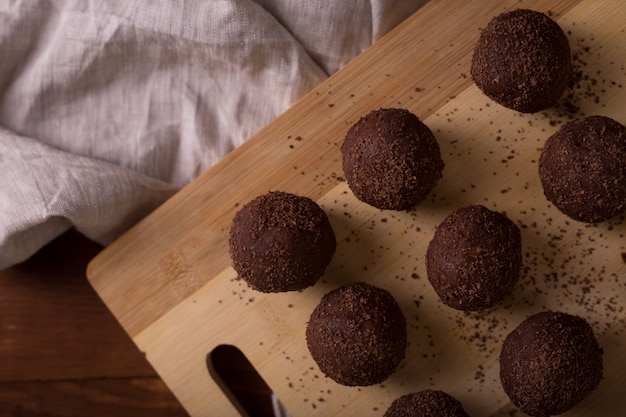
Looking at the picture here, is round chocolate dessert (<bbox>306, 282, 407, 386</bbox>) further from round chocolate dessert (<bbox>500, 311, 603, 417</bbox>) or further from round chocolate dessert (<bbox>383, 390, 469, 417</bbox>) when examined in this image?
round chocolate dessert (<bbox>500, 311, 603, 417</bbox>)

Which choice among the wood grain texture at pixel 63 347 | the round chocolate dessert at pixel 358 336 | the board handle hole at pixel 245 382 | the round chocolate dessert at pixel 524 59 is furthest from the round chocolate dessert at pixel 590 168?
the wood grain texture at pixel 63 347

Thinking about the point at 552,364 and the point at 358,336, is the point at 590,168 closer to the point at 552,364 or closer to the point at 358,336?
the point at 552,364

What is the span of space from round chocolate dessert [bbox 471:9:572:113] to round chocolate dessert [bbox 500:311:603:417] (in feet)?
2.07

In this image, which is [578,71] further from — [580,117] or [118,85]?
[118,85]

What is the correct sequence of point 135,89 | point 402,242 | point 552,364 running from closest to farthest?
point 552,364 < point 402,242 < point 135,89

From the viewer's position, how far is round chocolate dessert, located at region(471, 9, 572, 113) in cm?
201

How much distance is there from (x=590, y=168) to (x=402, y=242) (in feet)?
1.94

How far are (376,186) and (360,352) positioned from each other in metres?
0.47

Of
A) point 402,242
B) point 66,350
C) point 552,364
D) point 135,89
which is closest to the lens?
point 552,364

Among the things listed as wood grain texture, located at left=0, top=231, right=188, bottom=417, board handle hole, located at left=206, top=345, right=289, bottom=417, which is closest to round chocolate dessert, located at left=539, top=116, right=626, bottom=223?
board handle hole, located at left=206, top=345, right=289, bottom=417

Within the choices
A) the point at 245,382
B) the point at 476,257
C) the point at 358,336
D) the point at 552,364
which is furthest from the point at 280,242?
the point at 552,364

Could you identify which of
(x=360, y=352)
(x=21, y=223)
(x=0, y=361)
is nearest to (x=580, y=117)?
(x=360, y=352)

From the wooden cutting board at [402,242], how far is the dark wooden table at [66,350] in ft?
0.65

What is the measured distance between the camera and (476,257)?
2014mm
